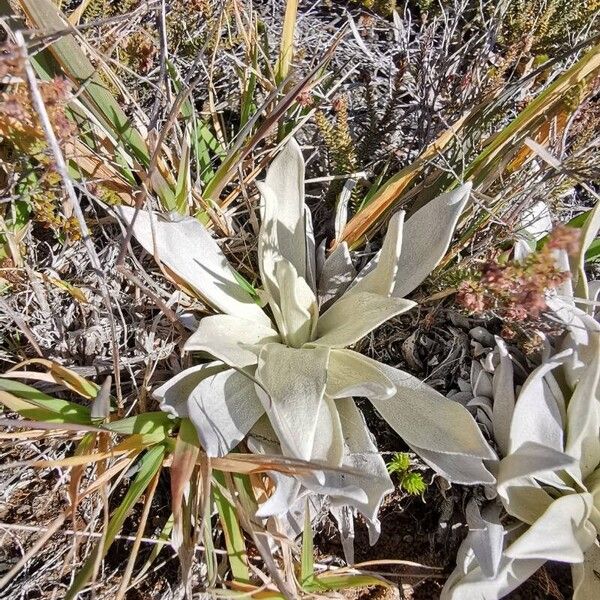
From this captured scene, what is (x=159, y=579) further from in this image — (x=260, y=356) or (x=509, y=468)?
(x=509, y=468)

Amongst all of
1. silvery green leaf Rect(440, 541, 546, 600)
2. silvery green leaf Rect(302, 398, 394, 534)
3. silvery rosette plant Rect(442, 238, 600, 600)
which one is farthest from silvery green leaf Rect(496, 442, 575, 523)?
silvery green leaf Rect(302, 398, 394, 534)

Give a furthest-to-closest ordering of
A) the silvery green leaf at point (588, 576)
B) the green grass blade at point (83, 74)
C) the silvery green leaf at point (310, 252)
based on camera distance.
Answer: the silvery green leaf at point (310, 252), the silvery green leaf at point (588, 576), the green grass blade at point (83, 74)

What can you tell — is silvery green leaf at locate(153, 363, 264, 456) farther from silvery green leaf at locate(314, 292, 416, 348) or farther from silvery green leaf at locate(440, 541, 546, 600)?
silvery green leaf at locate(440, 541, 546, 600)

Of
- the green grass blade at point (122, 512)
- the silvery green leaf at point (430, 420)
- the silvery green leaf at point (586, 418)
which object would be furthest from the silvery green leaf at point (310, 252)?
the silvery green leaf at point (586, 418)

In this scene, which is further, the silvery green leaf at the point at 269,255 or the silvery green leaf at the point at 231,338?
the silvery green leaf at the point at 269,255

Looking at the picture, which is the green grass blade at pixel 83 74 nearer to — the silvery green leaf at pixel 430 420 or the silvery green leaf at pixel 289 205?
the silvery green leaf at pixel 289 205
